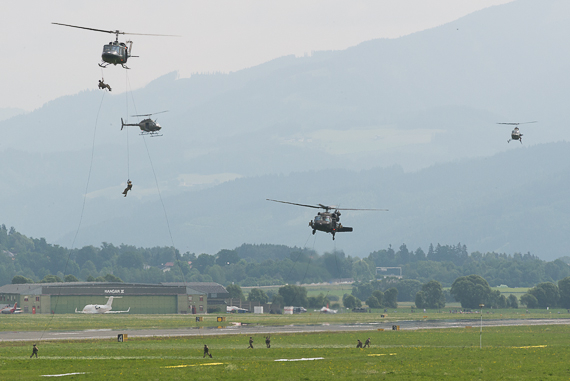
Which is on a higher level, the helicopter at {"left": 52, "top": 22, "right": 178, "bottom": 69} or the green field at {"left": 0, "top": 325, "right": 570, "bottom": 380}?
the helicopter at {"left": 52, "top": 22, "right": 178, "bottom": 69}

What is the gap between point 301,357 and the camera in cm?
10100

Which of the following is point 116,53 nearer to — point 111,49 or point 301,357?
point 111,49

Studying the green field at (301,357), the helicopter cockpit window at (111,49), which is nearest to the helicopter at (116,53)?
the helicopter cockpit window at (111,49)

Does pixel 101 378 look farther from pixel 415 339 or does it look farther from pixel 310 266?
pixel 310 266

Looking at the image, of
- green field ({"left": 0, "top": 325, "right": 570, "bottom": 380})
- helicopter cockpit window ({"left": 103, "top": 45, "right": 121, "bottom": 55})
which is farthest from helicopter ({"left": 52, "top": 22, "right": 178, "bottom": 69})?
green field ({"left": 0, "top": 325, "right": 570, "bottom": 380})

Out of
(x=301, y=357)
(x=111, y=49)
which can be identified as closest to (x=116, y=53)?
(x=111, y=49)

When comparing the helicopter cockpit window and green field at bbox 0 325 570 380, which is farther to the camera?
the helicopter cockpit window

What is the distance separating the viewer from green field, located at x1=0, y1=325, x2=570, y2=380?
7962 centimetres

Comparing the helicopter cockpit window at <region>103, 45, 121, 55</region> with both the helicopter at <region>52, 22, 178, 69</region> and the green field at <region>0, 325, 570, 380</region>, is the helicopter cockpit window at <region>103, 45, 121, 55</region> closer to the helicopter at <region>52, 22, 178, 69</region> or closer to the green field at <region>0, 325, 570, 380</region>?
the helicopter at <region>52, 22, 178, 69</region>

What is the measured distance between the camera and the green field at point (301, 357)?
7962 centimetres

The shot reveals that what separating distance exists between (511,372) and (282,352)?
3775cm

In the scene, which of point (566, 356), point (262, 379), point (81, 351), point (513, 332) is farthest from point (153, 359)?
point (513, 332)

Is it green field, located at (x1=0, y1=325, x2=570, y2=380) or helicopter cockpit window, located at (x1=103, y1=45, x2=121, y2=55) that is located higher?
helicopter cockpit window, located at (x1=103, y1=45, x2=121, y2=55)

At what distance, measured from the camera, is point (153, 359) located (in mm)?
97125
